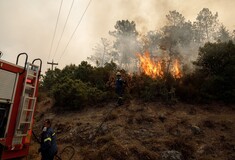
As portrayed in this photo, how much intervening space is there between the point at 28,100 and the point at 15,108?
0.42 m

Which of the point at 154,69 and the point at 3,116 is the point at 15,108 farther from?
the point at 154,69

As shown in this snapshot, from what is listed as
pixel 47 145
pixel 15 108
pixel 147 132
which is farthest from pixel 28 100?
pixel 147 132

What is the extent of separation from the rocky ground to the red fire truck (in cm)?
258

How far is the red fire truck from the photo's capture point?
5293mm

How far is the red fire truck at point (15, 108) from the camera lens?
529cm

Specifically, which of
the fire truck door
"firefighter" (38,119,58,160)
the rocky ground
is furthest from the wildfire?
the fire truck door

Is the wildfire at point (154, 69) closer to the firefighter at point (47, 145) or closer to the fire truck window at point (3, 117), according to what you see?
the firefighter at point (47, 145)

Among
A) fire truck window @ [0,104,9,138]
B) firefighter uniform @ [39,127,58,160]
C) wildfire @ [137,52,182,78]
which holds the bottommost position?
firefighter uniform @ [39,127,58,160]

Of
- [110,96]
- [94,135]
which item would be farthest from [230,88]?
[94,135]

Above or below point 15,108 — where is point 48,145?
below

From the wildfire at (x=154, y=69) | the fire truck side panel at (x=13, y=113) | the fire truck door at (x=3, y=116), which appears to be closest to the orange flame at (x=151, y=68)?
the wildfire at (x=154, y=69)

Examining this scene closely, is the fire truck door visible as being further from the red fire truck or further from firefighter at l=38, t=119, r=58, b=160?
firefighter at l=38, t=119, r=58, b=160

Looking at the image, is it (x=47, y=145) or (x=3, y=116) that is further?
(x=47, y=145)

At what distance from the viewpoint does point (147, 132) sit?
9.60 meters
